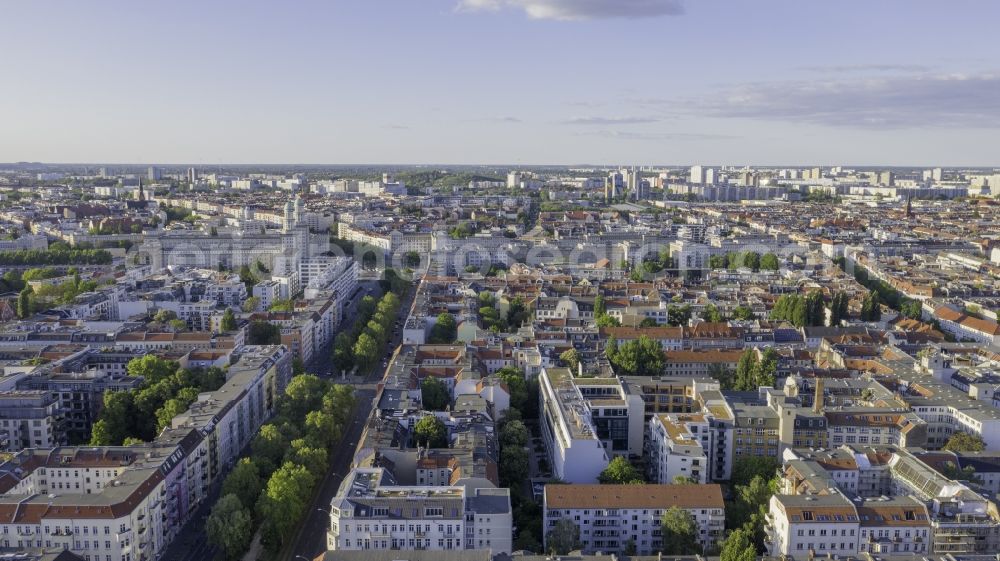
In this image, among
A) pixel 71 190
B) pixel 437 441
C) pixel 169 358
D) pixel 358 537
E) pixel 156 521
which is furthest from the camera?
pixel 71 190

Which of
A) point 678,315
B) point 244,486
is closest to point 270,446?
point 244,486

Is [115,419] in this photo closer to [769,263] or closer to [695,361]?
[695,361]

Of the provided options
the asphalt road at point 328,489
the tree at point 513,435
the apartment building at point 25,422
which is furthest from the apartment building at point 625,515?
the apartment building at point 25,422

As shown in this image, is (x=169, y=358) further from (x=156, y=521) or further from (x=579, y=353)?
(x=579, y=353)

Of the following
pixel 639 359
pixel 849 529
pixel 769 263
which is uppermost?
pixel 769 263

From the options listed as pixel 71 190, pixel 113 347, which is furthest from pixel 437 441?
pixel 71 190

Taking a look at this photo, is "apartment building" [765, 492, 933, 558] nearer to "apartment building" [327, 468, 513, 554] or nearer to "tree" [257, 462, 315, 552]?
"apartment building" [327, 468, 513, 554]

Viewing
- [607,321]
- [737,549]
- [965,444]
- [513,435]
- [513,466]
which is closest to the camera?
[737,549]
